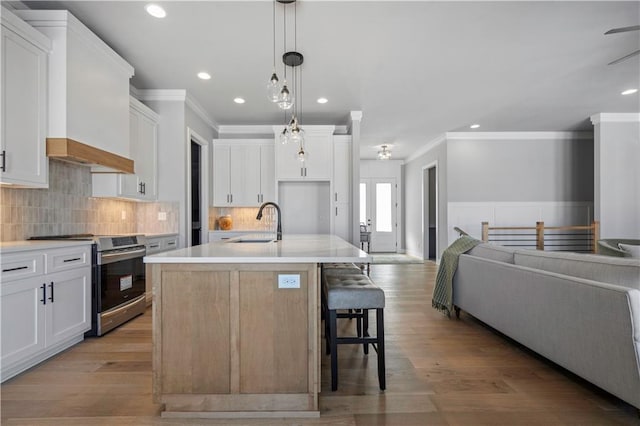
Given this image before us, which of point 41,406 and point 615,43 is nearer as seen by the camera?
point 41,406

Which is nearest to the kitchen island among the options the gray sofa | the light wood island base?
the light wood island base

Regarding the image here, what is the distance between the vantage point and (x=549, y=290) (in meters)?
2.12

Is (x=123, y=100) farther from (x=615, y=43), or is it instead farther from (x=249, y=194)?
(x=615, y=43)

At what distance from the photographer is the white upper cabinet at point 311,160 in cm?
532

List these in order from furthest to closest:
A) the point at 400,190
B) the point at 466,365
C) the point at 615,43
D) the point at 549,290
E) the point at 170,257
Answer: the point at 400,190 → the point at 615,43 → the point at 466,365 → the point at 549,290 → the point at 170,257

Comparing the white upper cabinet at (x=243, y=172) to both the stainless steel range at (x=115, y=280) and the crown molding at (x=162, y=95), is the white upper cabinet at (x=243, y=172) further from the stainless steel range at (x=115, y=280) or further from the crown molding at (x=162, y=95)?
the stainless steel range at (x=115, y=280)

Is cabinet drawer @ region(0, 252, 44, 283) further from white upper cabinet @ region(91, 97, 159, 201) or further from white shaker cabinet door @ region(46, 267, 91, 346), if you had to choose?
white upper cabinet @ region(91, 97, 159, 201)

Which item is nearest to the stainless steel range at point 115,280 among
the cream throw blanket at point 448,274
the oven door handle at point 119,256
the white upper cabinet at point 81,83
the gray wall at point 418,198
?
the oven door handle at point 119,256

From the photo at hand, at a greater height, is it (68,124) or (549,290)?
(68,124)

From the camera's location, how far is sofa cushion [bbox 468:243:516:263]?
2.77 metres

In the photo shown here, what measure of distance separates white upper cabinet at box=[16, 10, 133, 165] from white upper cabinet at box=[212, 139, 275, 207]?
7.57 ft

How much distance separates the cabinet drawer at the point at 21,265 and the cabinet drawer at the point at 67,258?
7 centimetres

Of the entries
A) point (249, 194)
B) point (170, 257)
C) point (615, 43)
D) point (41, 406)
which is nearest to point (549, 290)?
point (170, 257)

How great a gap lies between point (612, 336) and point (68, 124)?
3.90 m
